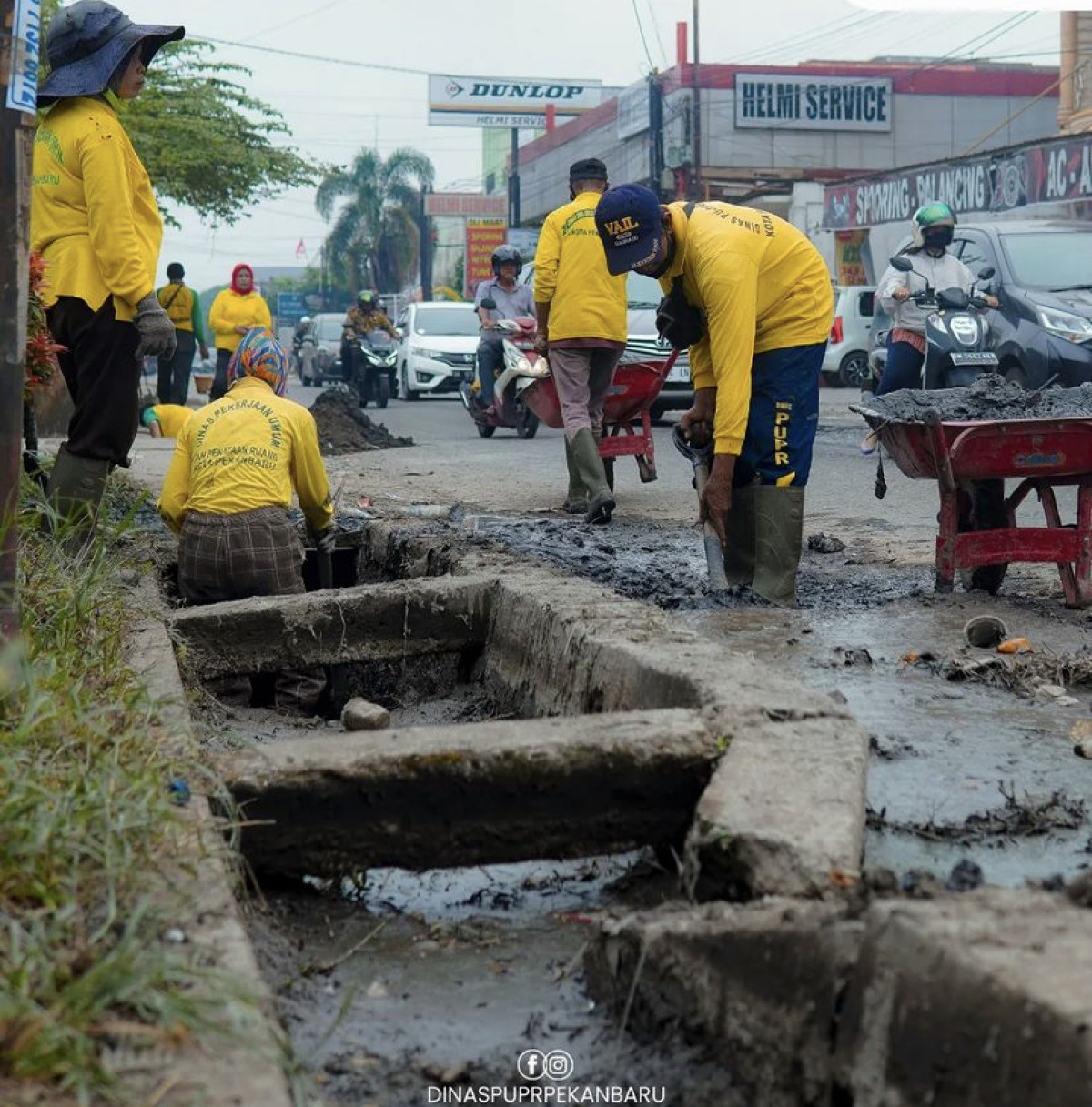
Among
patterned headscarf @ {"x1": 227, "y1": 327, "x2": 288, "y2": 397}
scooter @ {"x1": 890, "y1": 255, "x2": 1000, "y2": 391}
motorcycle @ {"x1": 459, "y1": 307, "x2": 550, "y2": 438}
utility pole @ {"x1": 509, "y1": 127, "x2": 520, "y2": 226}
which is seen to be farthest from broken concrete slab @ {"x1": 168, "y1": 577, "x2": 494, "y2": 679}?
utility pole @ {"x1": 509, "y1": 127, "x2": 520, "y2": 226}

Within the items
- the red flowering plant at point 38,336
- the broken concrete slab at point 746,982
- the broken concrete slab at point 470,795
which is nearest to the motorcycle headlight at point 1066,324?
the red flowering plant at point 38,336

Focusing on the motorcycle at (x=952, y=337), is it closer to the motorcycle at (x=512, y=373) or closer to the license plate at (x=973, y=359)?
the license plate at (x=973, y=359)

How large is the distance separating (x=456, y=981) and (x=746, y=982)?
78cm

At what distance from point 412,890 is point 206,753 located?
0.57m

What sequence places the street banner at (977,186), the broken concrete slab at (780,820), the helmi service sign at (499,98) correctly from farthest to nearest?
the helmi service sign at (499,98) → the street banner at (977,186) → the broken concrete slab at (780,820)

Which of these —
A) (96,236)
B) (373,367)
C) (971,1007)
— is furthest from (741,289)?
(373,367)

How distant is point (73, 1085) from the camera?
197cm

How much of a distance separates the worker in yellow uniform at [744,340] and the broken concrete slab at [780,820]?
2712 mm

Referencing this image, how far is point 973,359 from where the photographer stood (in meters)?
11.3

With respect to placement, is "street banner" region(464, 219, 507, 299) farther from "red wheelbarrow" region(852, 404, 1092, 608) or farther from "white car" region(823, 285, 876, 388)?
"red wheelbarrow" region(852, 404, 1092, 608)

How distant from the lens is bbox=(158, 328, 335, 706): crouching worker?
621 centimetres

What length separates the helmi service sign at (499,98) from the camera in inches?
2648

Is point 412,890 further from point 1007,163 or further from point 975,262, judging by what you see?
point 1007,163

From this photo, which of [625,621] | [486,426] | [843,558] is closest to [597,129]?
[486,426]
